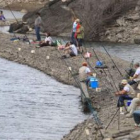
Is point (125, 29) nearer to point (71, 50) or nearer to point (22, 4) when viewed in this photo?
point (71, 50)

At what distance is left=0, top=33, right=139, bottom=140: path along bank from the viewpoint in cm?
2009

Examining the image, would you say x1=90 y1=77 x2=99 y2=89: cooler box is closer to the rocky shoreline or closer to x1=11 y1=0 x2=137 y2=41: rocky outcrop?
x1=11 y1=0 x2=137 y2=41: rocky outcrop

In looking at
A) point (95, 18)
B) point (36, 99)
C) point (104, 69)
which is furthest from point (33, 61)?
point (95, 18)

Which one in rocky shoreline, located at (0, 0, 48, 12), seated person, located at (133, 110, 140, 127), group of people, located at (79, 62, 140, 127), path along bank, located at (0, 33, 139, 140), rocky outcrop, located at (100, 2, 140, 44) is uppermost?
seated person, located at (133, 110, 140, 127)

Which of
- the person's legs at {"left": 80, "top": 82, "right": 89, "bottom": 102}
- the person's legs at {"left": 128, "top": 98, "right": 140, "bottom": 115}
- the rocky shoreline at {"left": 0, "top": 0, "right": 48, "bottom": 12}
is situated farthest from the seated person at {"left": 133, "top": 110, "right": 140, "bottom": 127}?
the rocky shoreline at {"left": 0, "top": 0, "right": 48, "bottom": 12}

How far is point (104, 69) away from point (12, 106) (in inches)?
261

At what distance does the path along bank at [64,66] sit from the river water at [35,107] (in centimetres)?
61

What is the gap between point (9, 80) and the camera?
30.1 metres

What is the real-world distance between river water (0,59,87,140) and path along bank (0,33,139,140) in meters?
0.61

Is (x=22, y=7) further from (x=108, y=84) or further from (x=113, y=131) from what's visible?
(x=113, y=131)

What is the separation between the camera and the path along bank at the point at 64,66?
2009 cm

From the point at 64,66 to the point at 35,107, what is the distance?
735cm

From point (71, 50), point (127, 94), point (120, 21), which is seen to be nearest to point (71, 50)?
point (71, 50)

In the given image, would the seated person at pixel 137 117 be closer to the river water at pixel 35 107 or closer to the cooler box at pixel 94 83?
the river water at pixel 35 107
